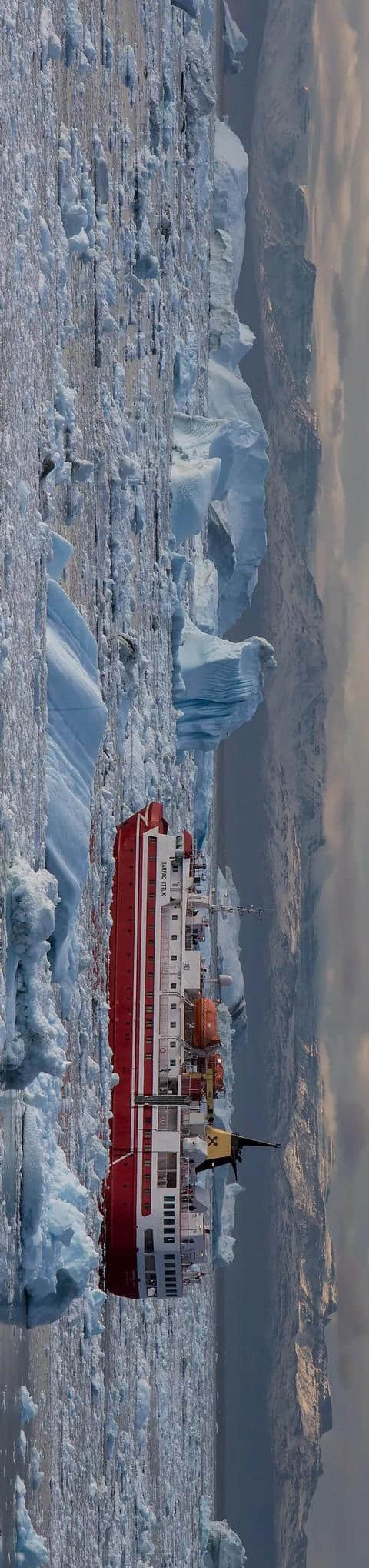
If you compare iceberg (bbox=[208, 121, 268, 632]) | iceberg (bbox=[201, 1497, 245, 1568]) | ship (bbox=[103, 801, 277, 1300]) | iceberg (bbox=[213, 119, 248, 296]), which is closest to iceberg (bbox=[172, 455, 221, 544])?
iceberg (bbox=[208, 121, 268, 632])

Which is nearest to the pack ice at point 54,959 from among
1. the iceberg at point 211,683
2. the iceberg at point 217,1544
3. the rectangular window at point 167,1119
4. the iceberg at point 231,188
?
the rectangular window at point 167,1119

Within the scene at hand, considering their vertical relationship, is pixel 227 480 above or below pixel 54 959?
above

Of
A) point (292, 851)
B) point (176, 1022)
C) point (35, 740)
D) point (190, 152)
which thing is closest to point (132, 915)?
point (176, 1022)

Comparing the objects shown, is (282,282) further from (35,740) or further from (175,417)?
(35,740)

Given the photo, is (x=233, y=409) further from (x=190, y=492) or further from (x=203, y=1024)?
(x=203, y=1024)

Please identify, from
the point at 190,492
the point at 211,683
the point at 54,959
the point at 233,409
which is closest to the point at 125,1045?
the point at 54,959

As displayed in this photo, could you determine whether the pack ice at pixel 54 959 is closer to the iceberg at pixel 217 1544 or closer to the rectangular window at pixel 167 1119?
the rectangular window at pixel 167 1119

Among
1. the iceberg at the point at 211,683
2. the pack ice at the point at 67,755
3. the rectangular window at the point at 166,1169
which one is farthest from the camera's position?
the iceberg at the point at 211,683
